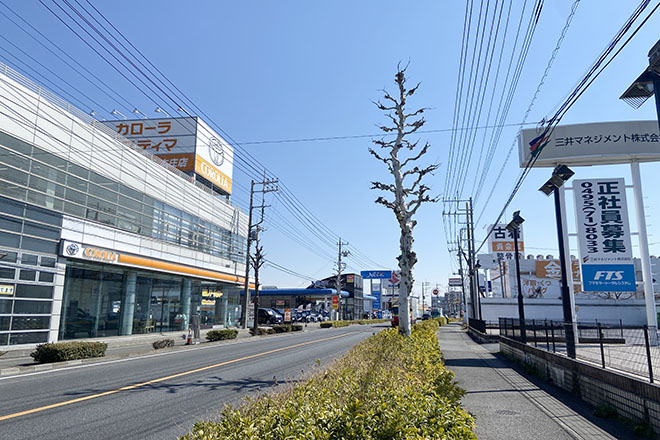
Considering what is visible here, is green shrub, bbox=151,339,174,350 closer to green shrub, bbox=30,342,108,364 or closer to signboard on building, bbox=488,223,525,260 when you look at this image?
green shrub, bbox=30,342,108,364

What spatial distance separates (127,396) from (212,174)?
34935 millimetres

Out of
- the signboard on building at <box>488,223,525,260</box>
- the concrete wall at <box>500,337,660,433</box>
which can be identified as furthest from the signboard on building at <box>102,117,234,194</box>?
A: the signboard on building at <box>488,223,525,260</box>

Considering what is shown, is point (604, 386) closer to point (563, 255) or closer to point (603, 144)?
point (563, 255)

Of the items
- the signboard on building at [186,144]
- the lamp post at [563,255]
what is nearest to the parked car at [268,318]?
the signboard on building at [186,144]

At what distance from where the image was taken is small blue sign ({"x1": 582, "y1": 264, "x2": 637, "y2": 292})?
22.5 metres

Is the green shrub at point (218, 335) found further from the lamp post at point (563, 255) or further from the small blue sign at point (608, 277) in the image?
the small blue sign at point (608, 277)

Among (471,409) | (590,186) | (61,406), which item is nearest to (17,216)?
(61,406)

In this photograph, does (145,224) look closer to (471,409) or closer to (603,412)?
(471,409)

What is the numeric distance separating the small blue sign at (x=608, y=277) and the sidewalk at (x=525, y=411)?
1274 cm

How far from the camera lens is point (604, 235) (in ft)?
76.1

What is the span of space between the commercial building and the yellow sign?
1.91 ft

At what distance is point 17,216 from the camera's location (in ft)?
61.2

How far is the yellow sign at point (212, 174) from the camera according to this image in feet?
129

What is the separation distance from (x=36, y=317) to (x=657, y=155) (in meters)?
34.1
